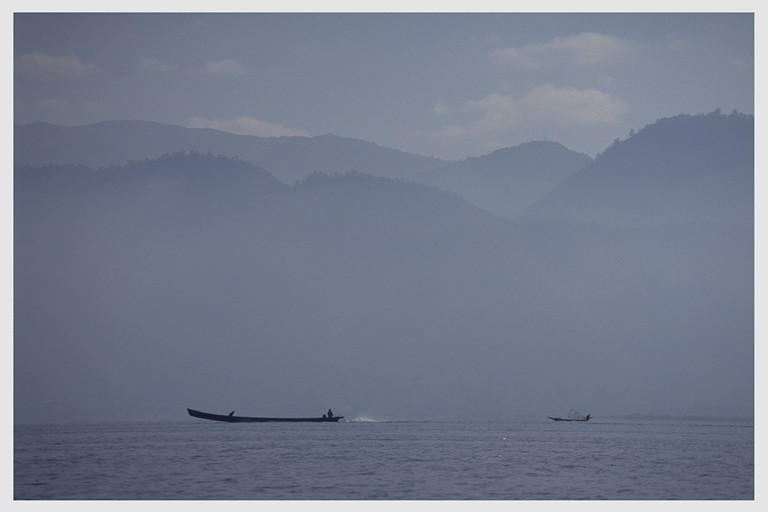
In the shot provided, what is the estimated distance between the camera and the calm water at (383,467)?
58.4 meters

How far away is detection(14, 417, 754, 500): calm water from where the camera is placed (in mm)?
58438

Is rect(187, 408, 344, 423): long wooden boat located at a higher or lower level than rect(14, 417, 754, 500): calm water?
lower

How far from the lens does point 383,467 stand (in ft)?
236

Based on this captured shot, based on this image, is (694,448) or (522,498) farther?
(694,448)

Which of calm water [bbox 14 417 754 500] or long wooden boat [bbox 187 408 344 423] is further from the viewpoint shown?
long wooden boat [bbox 187 408 344 423]

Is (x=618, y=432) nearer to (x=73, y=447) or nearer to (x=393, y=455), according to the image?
(x=393, y=455)

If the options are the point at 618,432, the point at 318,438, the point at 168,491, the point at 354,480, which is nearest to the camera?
the point at 168,491

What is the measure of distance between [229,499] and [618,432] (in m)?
76.5

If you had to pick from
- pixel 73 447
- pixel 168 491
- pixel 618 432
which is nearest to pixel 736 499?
pixel 168 491

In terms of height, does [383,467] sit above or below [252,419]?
above

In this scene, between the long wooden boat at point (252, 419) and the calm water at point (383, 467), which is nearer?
the calm water at point (383, 467)

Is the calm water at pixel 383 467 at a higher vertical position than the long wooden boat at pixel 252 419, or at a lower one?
higher

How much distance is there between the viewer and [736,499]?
56.5 m

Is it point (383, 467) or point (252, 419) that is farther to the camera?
point (252, 419)
